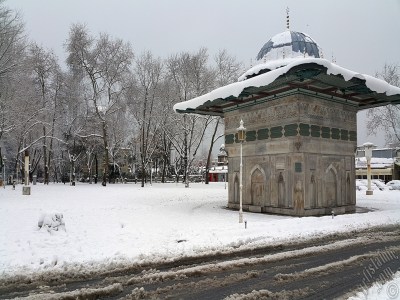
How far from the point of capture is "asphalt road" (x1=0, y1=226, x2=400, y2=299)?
19.7 feet

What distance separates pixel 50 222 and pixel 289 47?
14.6 metres

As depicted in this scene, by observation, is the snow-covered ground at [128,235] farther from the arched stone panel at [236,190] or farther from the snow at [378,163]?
the snow at [378,163]

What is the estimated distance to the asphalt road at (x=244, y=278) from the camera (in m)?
6.00

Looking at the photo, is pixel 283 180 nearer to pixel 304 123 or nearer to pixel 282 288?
pixel 304 123

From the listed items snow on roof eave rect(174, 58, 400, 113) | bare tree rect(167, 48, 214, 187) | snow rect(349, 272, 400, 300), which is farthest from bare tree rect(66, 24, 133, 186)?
snow rect(349, 272, 400, 300)

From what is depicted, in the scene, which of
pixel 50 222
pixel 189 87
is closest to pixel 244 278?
pixel 50 222

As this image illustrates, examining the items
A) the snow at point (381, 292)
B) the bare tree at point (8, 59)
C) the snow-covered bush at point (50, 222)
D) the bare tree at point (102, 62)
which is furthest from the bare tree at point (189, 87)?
the snow at point (381, 292)

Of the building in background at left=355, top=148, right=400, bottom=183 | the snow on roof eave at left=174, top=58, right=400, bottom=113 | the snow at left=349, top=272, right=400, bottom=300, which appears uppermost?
the snow on roof eave at left=174, top=58, right=400, bottom=113

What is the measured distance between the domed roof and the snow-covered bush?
534 inches

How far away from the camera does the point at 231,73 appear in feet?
139

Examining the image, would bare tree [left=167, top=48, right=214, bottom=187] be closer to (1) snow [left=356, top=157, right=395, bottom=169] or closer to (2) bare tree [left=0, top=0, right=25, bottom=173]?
(2) bare tree [left=0, top=0, right=25, bottom=173]

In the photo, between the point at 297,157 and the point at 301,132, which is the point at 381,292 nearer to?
the point at 297,157

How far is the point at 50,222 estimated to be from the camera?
34.4ft

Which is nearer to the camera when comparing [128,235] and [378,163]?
[128,235]
